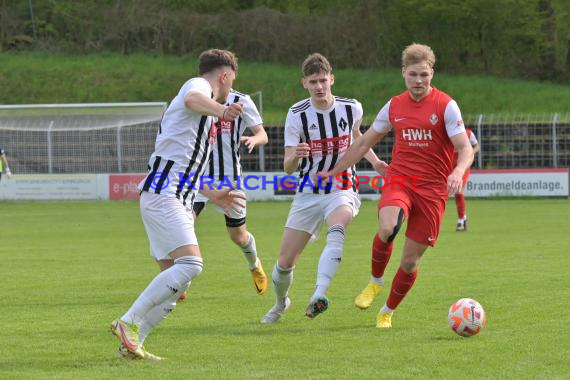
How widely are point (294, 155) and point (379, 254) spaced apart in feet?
3.41

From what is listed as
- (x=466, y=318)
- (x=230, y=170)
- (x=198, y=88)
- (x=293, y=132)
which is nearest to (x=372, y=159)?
(x=293, y=132)

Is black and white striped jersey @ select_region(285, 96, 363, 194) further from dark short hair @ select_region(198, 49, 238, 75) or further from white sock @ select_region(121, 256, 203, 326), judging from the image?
white sock @ select_region(121, 256, 203, 326)

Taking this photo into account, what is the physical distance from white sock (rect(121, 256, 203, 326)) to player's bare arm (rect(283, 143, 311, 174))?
1.72 meters

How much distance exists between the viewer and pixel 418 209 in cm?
771

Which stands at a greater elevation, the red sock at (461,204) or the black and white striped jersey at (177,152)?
the black and white striped jersey at (177,152)

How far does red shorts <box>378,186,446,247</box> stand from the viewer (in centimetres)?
762

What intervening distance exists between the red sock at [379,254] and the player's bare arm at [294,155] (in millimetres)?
862

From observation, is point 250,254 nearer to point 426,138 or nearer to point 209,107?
point 426,138

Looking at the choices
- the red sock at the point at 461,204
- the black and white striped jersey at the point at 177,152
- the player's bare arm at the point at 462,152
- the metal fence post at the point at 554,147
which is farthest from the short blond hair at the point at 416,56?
the metal fence post at the point at 554,147

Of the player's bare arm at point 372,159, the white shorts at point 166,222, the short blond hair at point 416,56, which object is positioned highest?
the short blond hair at point 416,56

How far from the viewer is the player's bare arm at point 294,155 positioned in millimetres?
7922

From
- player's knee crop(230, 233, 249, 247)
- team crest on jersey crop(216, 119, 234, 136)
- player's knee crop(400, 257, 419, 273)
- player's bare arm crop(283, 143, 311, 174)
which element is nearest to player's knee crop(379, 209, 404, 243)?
player's knee crop(400, 257, 419, 273)

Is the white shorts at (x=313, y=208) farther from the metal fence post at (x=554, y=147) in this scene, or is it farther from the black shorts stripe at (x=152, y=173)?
the metal fence post at (x=554, y=147)

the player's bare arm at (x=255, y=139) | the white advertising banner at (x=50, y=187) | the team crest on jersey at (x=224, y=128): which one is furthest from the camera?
the white advertising banner at (x=50, y=187)
